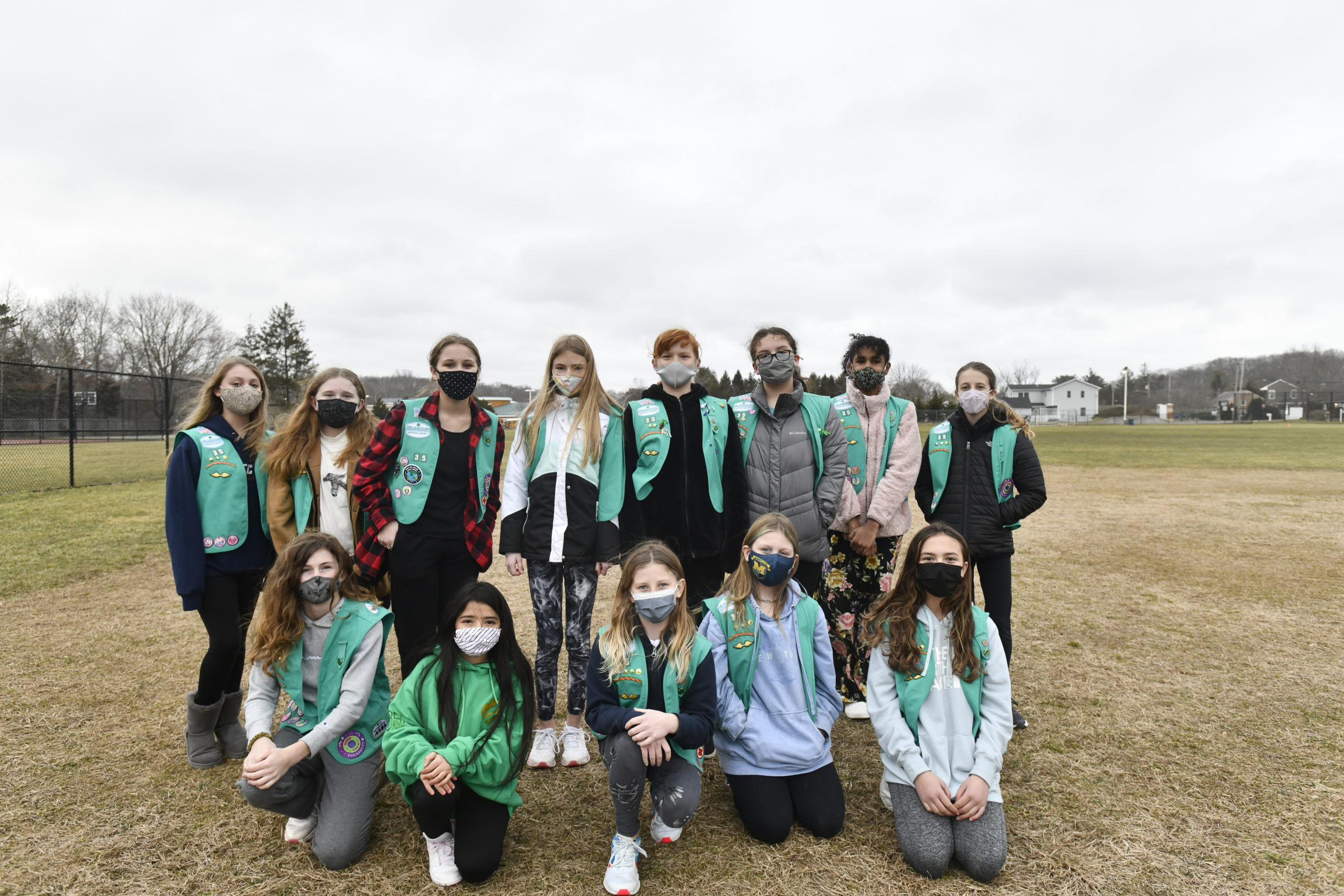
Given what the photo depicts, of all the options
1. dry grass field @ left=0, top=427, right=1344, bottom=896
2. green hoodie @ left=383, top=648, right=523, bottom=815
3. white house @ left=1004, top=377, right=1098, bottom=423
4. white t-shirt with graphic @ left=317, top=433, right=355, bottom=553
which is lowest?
dry grass field @ left=0, top=427, right=1344, bottom=896

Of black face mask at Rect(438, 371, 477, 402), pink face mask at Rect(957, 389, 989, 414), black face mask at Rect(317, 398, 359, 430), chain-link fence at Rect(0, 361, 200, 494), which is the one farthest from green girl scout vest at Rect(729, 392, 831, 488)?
chain-link fence at Rect(0, 361, 200, 494)

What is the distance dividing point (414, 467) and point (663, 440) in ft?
4.20

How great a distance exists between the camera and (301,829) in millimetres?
2943

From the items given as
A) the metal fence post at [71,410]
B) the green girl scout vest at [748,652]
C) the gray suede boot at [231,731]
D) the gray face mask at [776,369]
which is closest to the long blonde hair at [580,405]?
the gray face mask at [776,369]

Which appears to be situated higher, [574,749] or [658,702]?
[658,702]

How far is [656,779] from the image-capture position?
2.95 metres

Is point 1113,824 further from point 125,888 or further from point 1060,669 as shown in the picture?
point 125,888

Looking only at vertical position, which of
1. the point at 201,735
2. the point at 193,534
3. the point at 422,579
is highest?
the point at 193,534

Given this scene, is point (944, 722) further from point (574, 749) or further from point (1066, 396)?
point (1066, 396)

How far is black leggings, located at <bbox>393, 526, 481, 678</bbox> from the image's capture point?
11.4 ft

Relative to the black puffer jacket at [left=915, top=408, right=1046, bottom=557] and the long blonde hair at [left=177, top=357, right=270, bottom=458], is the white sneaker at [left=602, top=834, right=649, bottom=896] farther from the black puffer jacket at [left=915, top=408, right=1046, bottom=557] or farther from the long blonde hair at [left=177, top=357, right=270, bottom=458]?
the long blonde hair at [left=177, top=357, right=270, bottom=458]

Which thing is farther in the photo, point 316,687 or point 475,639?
point 316,687

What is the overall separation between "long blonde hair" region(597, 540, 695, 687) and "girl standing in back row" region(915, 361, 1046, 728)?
167 centimetres

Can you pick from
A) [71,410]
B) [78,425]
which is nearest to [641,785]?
[71,410]
